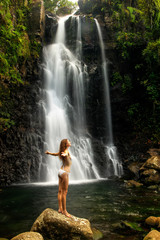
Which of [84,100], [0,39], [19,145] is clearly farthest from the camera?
[84,100]

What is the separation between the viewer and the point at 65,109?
1658 cm

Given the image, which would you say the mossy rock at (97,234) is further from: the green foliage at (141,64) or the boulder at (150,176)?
the green foliage at (141,64)

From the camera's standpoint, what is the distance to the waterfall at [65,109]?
13.3 m

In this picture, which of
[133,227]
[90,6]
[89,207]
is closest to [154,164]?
[89,207]

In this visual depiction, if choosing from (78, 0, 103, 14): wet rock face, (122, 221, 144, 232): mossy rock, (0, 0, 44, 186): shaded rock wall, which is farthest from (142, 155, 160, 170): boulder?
(78, 0, 103, 14): wet rock face

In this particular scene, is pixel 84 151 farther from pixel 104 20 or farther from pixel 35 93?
pixel 104 20

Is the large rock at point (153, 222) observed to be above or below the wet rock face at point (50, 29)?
below

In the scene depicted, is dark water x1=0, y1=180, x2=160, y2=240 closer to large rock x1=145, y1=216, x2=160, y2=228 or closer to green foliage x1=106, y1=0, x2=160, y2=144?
large rock x1=145, y1=216, x2=160, y2=228

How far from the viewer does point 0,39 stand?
7328 mm

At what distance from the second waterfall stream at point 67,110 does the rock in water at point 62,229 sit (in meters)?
7.91

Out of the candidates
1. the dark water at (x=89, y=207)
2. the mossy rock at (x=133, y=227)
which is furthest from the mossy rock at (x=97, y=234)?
the mossy rock at (x=133, y=227)

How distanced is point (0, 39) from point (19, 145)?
687cm

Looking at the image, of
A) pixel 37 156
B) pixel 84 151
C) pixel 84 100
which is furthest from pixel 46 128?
pixel 84 100

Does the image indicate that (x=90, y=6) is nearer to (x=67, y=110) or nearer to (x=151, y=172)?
(x=67, y=110)
